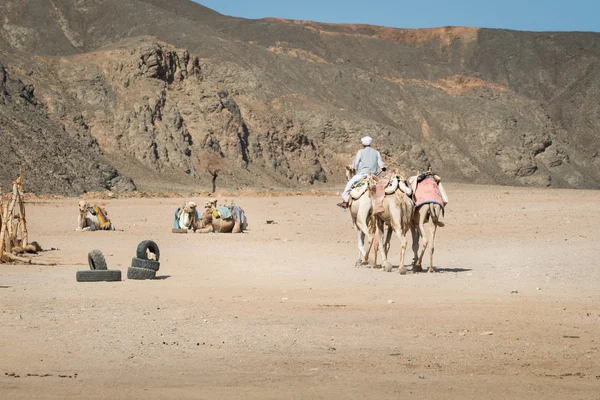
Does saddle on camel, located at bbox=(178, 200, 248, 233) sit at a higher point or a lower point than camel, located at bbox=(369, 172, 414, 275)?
lower

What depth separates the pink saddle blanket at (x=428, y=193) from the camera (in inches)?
758

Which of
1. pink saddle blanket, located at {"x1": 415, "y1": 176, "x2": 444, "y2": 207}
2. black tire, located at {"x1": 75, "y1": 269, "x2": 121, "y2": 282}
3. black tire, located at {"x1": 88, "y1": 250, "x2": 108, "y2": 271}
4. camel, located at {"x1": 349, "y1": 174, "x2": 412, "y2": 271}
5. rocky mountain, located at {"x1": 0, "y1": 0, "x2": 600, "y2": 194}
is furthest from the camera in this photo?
rocky mountain, located at {"x1": 0, "y1": 0, "x2": 600, "y2": 194}

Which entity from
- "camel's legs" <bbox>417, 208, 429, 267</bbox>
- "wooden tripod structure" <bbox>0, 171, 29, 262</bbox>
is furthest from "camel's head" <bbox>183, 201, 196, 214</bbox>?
"camel's legs" <bbox>417, 208, 429, 267</bbox>

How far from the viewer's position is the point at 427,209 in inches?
754

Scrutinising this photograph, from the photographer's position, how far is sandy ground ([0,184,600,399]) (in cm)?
A: 866

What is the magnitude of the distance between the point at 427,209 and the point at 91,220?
49.4ft

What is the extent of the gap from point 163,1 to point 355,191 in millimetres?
150942

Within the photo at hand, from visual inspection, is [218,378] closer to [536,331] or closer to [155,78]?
[536,331]

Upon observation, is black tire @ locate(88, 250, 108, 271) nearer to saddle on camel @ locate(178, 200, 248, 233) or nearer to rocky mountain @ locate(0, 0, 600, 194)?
saddle on camel @ locate(178, 200, 248, 233)

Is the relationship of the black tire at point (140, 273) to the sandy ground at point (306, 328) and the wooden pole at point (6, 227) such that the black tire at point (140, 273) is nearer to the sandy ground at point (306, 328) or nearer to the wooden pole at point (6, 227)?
the sandy ground at point (306, 328)

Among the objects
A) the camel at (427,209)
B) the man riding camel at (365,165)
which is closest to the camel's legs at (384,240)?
the camel at (427,209)

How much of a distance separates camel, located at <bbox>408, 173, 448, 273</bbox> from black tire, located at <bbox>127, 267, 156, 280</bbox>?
16.0 feet

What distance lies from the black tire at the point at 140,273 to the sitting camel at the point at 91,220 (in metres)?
14.1

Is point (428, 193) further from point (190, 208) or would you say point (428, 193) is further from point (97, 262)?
point (190, 208)
